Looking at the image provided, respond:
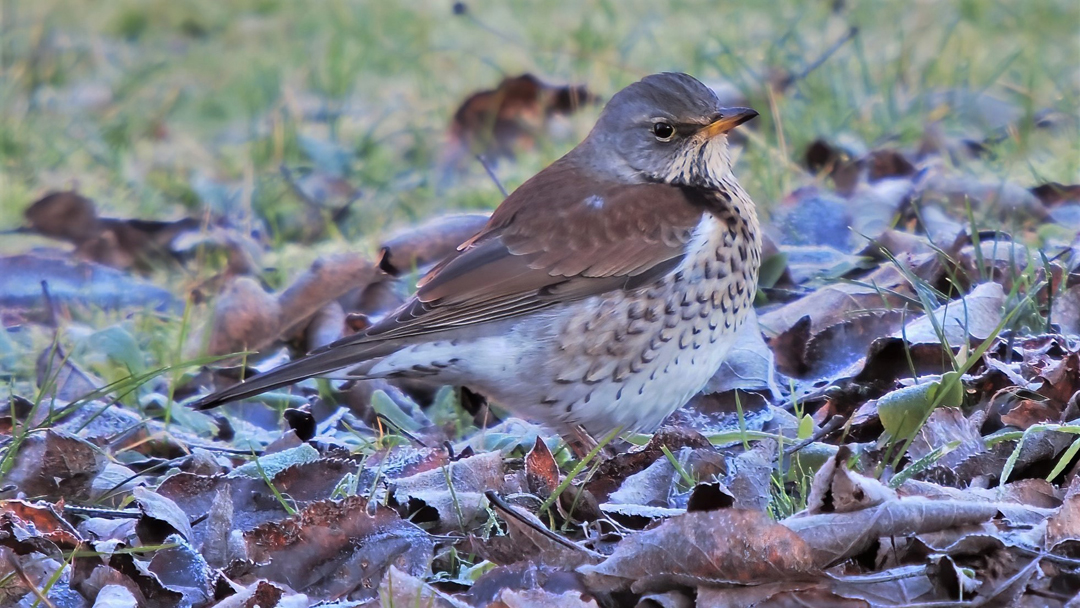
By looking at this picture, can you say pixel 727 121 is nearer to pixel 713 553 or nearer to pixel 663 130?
pixel 663 130

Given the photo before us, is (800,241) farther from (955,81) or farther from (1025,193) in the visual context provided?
(955,81)

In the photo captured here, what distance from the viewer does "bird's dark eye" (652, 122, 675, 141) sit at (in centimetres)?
458

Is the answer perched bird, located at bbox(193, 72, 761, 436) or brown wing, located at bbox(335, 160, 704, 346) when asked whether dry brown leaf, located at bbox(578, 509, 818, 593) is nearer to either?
perched bird, located at bbox(193, 72, 761, 436)

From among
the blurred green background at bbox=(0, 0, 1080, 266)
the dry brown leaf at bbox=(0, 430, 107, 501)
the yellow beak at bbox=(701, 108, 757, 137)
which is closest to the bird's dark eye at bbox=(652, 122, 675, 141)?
the yellow beak at bbox=(701, 108, 757, 137)

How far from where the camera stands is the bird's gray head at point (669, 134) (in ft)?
14.9

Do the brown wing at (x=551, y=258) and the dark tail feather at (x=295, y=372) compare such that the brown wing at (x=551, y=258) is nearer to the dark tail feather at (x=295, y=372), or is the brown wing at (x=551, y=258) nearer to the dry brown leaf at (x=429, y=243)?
the dark tail feather at (x=295, y=372)

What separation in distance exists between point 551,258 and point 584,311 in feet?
0.68

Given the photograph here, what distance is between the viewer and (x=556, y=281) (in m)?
4.24

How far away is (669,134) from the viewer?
460 centimetres

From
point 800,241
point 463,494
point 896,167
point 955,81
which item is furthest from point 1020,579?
point 955,81

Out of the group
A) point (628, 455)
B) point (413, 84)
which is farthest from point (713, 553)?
point (413, 84)

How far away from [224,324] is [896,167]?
120 inches

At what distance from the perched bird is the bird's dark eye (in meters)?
0.21

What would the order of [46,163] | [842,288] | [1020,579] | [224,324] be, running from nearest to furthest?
[1020,579]
[842,288]
[224,324]
[46,163]
